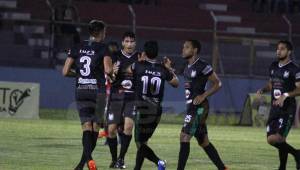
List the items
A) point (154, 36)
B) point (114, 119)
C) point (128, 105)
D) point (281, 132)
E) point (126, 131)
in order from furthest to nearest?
point (154, 36) < point (114, 119) < point (128, 105) < point (126, 131) < point (281, 132)

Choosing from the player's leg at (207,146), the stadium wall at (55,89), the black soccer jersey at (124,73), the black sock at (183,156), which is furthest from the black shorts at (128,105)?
the stadium wall at (55,89)

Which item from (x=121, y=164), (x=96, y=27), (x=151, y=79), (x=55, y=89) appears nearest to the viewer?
(x=96, y=27)

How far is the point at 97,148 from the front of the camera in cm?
1856

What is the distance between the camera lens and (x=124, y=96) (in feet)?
51.0

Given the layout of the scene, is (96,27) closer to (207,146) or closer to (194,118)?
(194,118)

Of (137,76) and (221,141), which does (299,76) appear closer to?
(137,76)

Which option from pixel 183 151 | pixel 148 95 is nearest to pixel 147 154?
pixel 183 151

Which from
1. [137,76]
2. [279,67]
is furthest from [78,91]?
[279,67]

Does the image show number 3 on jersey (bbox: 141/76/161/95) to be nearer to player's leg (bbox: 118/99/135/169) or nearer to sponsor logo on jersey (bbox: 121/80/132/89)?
player's leg (bbox: 118/99/135/169)

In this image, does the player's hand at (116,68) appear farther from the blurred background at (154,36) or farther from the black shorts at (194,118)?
the blurred background at (154,36)

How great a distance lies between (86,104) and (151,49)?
1.27 m

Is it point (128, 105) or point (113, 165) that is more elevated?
point (128, 105)

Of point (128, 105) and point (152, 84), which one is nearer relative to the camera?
point (152, 84)

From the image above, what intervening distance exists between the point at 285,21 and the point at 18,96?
13475 mm
